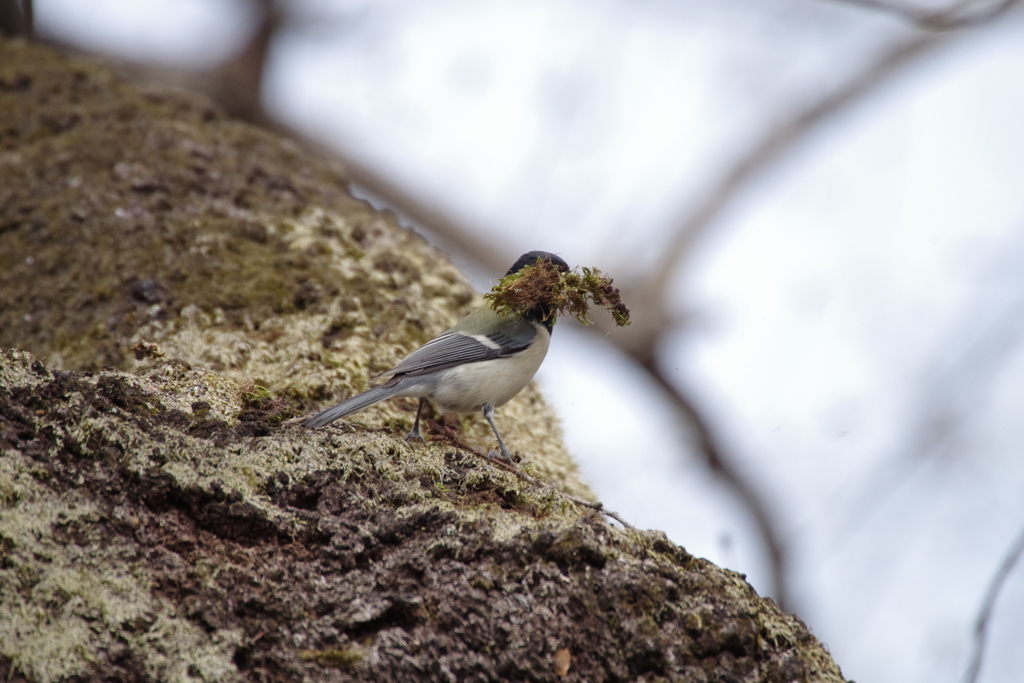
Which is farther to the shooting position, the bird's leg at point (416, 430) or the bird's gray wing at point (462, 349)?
the bird's gray wing at point (462, 349)

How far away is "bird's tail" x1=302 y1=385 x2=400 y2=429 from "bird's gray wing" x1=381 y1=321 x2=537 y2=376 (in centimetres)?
13

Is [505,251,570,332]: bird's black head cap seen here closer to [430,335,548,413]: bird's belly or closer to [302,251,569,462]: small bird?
[302,251,569,462]: small bird

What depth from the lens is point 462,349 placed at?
125 inches

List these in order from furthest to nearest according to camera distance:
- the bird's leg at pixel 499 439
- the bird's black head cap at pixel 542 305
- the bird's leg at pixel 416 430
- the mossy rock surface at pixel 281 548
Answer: the bird's black head cap at pixel 542 305 < the bird's leg at pixel 499 439 < the bird's leg at pixel 416 430 < the mossy rock surface at pixel 281 548

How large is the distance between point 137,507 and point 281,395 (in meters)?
0.96

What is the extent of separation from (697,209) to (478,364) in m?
3.77

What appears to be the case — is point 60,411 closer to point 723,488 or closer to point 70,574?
point 70,574

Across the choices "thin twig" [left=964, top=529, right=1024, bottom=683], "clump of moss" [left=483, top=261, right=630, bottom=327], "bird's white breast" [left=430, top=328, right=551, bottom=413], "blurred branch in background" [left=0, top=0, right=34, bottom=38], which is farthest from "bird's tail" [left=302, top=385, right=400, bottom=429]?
"blurred branch in background" [left=0, top=0, right=34, bottom=38]

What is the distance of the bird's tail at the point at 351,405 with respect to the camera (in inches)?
95.6

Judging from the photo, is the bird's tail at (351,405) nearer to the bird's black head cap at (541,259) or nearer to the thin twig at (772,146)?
the bird's black head cap at (541,259)

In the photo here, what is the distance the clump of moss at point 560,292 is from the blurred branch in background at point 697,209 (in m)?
2.66

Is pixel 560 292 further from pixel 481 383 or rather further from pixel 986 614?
pixel 986 614

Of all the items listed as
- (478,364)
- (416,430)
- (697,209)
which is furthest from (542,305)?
(697,209)

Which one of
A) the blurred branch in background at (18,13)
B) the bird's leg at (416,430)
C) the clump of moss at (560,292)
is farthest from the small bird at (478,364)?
the blurred branch in background at (18,13)
